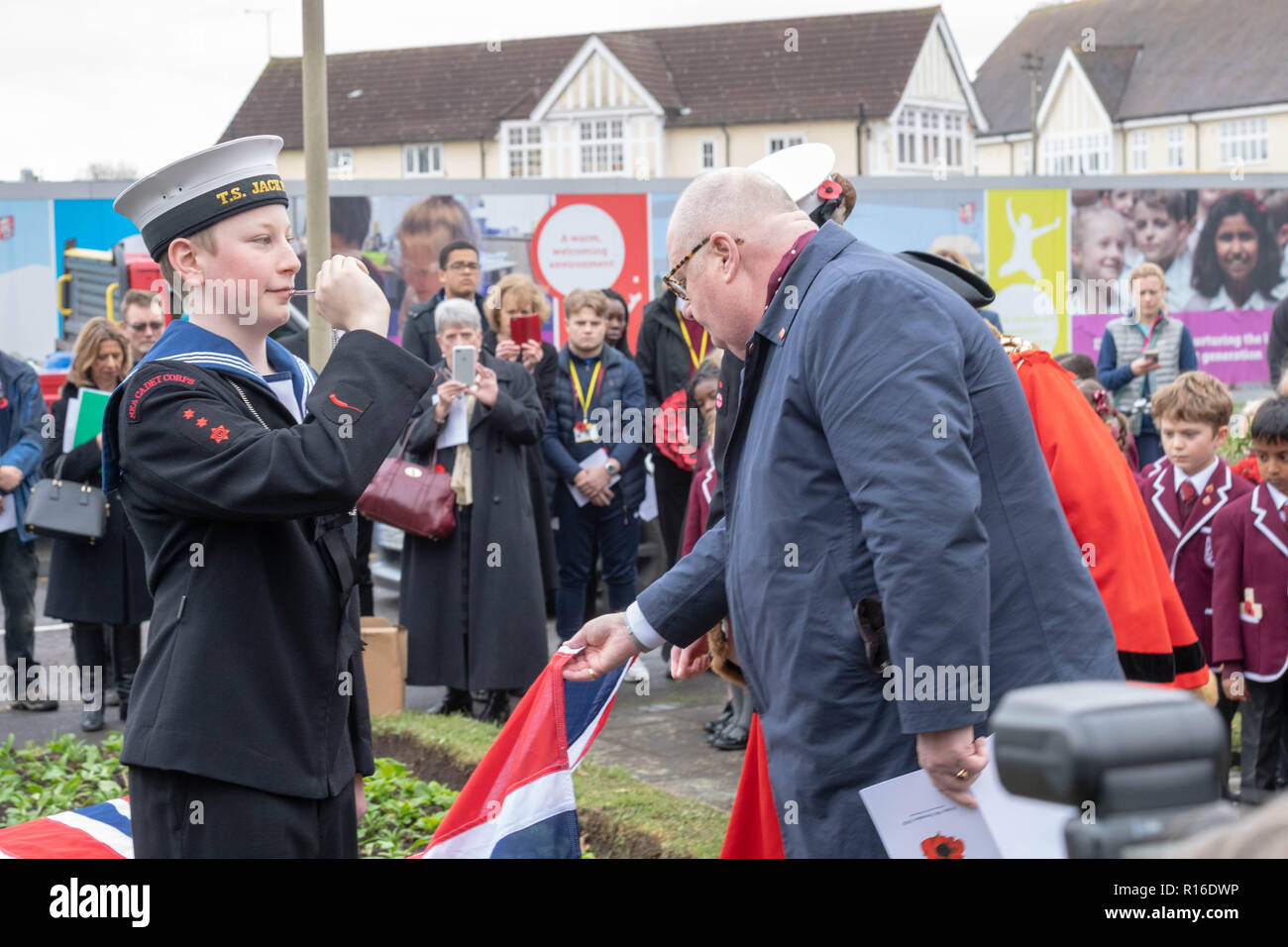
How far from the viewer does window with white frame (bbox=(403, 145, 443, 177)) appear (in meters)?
64.1

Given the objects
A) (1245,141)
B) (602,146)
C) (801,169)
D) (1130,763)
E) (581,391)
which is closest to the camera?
(1130,763)

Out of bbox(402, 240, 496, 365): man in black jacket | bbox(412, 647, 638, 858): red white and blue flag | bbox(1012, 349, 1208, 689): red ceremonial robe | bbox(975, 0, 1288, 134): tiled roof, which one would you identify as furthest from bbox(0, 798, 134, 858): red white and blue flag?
bbox(975, 0, 1288, 134): tiled roof

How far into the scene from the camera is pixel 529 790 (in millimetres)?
3393

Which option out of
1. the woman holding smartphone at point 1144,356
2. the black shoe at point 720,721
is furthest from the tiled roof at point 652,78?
the black shoe at point 720,721

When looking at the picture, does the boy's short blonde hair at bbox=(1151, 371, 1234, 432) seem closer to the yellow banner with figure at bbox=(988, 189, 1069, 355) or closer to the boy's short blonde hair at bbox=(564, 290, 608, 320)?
the boy's short blonde hair at bbox=(564, 290, 608, 320)

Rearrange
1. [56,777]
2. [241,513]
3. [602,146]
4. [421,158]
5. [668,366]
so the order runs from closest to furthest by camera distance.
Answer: [241,513] < [56,777] < [668,366] < [421,158] < [602,146]

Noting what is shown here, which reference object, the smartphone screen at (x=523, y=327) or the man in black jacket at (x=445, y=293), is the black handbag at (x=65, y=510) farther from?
the smartphone screen at (x=523, y=327)

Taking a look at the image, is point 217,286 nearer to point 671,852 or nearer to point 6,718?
point 671,852

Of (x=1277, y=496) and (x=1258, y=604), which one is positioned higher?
(x=1277, y=496)

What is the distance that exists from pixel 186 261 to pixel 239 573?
25.4 inches

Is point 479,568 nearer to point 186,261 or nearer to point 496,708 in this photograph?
point 496,708

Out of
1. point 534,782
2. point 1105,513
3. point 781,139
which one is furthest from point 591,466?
point 781,139

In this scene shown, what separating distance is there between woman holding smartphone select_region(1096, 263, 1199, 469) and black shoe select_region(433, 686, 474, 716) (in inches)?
195

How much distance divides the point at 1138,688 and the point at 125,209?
7.76 feet
